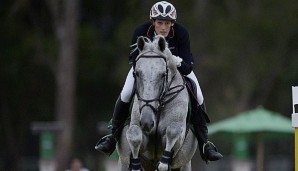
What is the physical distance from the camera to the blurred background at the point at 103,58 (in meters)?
40.3

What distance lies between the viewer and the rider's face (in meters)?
12.5

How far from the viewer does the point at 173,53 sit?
12812 mm

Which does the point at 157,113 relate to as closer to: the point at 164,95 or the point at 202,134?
the point at 164,95

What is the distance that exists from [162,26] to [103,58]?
1224 inches

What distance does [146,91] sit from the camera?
38.1 ft

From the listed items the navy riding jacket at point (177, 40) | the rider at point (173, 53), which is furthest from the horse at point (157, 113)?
the rider at point (173, 53)

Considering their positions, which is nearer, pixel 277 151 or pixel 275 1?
pixel 275 1

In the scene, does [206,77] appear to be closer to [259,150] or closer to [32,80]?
[32,80]

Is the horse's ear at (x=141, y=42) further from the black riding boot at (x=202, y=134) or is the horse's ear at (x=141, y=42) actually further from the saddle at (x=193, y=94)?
the black riding boot at (x=202, y=134)

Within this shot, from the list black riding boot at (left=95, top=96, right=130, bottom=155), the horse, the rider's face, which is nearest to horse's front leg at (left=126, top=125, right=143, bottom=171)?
the horse

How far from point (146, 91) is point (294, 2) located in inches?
1233

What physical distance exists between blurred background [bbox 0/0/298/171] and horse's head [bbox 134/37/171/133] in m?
25.6

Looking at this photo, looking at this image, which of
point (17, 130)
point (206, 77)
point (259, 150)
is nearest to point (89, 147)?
point (17, 130)

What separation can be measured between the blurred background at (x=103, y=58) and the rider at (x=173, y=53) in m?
24.4
